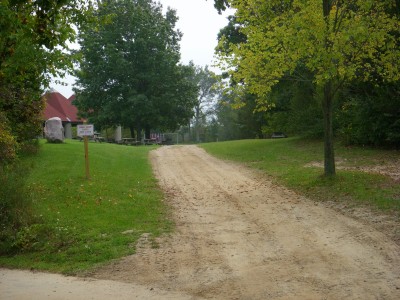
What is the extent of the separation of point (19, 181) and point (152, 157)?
1426 centimetres

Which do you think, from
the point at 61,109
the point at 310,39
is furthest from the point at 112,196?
the point at 61,109

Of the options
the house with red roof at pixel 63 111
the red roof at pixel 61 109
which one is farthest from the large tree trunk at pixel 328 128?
the red roof at pixel 61 109

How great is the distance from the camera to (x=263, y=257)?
293 inches

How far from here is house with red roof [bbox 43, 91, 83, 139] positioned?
49.2 m

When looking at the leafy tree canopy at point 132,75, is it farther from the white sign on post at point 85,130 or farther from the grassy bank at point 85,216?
the white sign on post at point 85,130

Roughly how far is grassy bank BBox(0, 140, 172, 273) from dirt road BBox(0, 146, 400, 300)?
526 mm

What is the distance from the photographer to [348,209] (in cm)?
1041

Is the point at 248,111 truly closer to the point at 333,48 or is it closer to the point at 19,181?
the point at 333,48

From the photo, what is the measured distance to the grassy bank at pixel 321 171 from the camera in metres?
11.4

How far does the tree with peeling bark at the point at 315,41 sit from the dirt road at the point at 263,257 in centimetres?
349

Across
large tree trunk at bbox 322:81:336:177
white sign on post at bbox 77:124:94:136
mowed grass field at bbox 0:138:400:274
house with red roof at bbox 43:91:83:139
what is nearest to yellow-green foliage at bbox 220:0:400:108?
large tree trunk at bbox 322:81:336:177

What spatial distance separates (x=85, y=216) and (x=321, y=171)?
8.60 m

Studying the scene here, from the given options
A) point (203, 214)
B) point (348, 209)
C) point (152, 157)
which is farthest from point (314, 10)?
point (152, 157)

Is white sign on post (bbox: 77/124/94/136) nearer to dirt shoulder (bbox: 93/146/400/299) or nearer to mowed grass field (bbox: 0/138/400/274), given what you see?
mowed grass field (bbox: 0/138/400/274)
